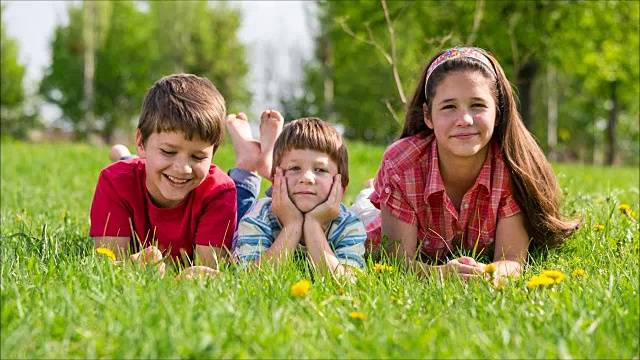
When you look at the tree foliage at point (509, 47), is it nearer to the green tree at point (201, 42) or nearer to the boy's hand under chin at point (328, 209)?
the boy's hand under chin at point (328, 209)

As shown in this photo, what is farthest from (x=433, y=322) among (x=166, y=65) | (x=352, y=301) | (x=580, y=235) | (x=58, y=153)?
(x=166, y=65)

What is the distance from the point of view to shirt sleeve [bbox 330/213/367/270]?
10.3ft

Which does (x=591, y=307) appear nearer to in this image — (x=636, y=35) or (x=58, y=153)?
(x=58, y=153)

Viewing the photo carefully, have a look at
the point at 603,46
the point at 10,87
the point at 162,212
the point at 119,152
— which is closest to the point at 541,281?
the point at 162,212

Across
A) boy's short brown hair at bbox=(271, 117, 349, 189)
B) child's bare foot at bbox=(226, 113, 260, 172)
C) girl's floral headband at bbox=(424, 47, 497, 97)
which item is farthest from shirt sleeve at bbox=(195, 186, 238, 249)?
girl's floral headband at bbox=(424, 47, 497, 97)

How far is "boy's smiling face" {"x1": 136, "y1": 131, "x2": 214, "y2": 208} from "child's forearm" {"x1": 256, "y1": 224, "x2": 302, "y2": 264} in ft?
1.66

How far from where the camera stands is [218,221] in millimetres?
3428

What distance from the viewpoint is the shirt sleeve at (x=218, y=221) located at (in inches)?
134

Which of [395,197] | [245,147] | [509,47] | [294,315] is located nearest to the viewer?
[294,315]

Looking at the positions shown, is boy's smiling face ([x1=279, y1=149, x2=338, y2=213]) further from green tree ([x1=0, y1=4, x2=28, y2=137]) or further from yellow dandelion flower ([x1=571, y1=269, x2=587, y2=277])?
green tree ([x1=0, y1=4, x2=28, y2=137])

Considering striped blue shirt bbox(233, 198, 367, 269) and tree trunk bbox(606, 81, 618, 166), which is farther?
tree trunk bbox(606, 81, 618, 166)

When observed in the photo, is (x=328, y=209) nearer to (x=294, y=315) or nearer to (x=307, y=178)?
(x=307, y=178)

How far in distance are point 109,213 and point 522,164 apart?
211 cm

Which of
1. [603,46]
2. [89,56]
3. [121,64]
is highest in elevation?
[89,56]
